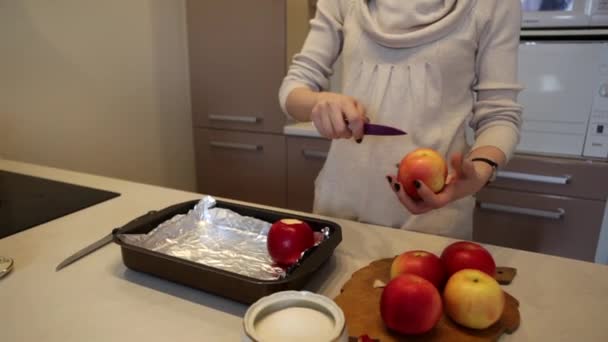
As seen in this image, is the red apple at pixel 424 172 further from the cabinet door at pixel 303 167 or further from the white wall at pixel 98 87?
the white wall at pixel 98 87

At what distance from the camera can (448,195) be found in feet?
2.06

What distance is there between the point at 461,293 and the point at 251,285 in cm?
26

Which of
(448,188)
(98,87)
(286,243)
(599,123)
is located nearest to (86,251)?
(286,243)

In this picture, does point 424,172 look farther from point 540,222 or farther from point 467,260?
point 540,222

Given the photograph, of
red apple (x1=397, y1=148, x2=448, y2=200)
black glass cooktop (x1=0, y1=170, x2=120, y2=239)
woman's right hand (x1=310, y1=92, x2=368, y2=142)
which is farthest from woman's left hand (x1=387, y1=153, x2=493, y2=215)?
black glass cooktop (x1=0, y1=170, x2=120, y2=239)

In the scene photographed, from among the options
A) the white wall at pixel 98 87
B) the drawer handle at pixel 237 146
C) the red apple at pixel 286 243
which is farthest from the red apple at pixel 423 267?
the drawer handle at pixel 237 146

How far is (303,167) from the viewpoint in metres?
1.92

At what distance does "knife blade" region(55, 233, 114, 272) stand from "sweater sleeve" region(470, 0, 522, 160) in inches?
26.8

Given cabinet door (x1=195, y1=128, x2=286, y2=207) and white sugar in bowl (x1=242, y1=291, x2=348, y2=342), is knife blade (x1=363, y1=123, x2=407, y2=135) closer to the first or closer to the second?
white sugar in bowl (x1=242, y1=291, x2=348, y2=342)

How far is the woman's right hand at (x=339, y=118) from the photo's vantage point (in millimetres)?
704

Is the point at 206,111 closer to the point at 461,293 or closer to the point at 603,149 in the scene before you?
the point at 603,149

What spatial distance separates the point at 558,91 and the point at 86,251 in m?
1.53

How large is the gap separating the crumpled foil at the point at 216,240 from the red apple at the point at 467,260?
0.20 meters

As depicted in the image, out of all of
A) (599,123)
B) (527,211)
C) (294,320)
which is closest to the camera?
(294,320)
